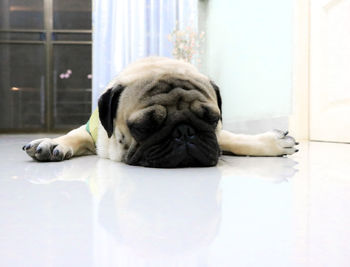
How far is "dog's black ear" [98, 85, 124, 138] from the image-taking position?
149cm

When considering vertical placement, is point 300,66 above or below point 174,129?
above

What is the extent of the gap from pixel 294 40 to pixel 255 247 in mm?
2916

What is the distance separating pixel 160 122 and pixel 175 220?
737mm

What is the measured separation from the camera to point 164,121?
133 cm

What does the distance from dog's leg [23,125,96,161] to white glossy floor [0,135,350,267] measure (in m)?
0.37

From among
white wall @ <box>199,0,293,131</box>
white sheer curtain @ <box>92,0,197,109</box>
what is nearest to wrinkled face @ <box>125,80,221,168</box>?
white wall @ <box>199,0,293,131</box>

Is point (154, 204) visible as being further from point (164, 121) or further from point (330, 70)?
point (330, 70)

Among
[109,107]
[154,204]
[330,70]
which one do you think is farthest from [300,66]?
[154,204]

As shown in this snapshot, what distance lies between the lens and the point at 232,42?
14.1 feet

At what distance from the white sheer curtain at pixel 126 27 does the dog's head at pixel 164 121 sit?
3836mm

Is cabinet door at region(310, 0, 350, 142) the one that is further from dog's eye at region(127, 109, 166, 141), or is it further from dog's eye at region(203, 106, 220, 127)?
dog's eye at region(127, 109, 166, 141)

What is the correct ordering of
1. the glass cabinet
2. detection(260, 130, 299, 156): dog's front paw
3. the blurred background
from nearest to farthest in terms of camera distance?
1. detection(260, 130, 299, 156): dog's front paw
2. the blurred background
3. the glass cabinet

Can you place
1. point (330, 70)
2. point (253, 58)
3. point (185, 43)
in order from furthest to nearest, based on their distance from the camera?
point (185, 43) < point (253, 58) < point (330, 70)

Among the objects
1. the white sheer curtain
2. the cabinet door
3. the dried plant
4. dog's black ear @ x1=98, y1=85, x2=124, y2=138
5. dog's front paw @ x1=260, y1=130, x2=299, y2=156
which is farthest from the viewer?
the white sheer curtain
